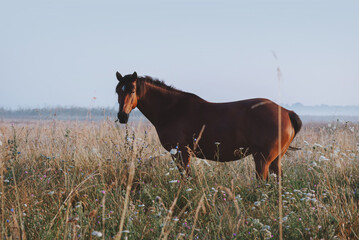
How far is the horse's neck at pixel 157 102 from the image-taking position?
582cm

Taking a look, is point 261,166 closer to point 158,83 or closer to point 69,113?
point 158,83

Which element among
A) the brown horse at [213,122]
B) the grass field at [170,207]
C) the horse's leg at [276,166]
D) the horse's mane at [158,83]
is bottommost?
the grass field at [170,207]

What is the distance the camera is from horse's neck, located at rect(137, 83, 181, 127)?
582 centimetres

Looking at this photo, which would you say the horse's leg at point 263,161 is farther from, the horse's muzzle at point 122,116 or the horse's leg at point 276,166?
the horse's muzzle at point 122,116

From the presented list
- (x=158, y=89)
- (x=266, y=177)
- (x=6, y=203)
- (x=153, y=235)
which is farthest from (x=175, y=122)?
(x=6, y=203)

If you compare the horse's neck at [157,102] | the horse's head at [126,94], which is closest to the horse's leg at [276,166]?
the horse's neck at [157,102]

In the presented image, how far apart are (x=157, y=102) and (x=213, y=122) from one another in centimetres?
112

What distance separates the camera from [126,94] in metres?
5.40

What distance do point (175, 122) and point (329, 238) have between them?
10.3 ft

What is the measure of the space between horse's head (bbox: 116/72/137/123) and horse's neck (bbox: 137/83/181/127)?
0.31 meters

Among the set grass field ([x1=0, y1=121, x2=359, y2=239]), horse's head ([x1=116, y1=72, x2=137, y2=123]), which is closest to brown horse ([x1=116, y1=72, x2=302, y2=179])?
horse's head ([x1=116, y1=72, x2=137, y2=123])

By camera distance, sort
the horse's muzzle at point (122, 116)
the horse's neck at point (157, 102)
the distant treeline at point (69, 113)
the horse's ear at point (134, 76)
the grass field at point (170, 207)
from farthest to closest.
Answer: the distant treeline at point (69, 113) < the horse's neck at point (157, 102) < the horse's ear at point (134, 76) < the horse's muzzle at point (122, 116) < the grass field at point (170, 207)

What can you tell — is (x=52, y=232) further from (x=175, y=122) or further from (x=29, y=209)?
Answer: (x=175, y=122)

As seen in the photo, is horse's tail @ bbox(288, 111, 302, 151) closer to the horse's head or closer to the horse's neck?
the horse's neck
